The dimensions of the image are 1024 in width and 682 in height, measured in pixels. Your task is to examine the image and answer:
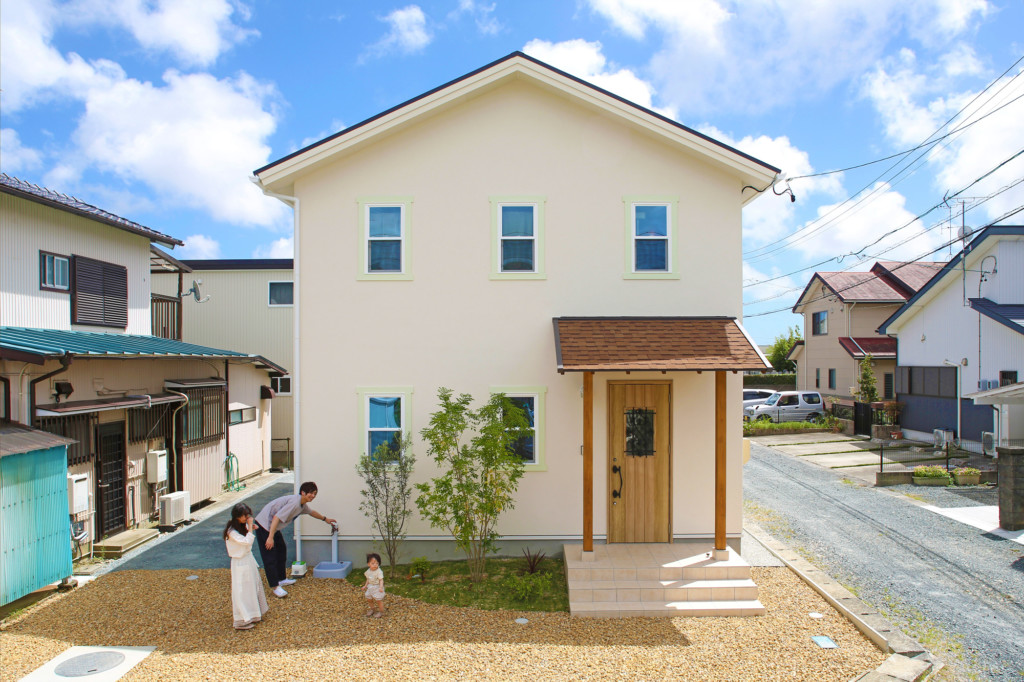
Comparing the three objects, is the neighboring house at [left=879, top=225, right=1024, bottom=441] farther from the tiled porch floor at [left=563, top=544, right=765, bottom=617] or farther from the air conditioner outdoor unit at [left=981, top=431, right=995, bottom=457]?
the tiled porch floor at [left=563, top=544, right=765, bottom=617]

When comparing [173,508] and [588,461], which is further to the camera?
[173,508]

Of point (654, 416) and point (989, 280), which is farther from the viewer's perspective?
point (989, 280)

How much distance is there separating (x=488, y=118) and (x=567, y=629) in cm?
775

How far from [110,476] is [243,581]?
5423 mm

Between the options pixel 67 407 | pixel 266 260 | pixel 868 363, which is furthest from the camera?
pixel 868 363

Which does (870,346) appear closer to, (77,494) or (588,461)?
(588,461)

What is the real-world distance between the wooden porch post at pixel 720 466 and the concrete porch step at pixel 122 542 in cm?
979

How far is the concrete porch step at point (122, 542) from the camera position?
→ 9.81 meters

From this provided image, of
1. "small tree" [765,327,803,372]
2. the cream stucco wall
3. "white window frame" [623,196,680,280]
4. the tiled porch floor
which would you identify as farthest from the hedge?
the tiled porch floor

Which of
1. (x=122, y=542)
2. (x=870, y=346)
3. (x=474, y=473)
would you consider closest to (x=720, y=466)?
(x=474, y=473)

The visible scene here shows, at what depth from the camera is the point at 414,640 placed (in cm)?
689

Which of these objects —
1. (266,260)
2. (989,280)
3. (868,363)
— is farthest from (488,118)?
(868,363)

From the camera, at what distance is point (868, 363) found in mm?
23578

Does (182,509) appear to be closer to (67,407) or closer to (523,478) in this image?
(67,407)
